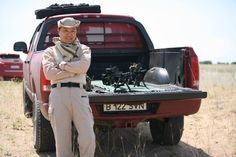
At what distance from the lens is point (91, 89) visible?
493 cm

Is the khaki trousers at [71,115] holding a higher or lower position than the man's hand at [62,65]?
lower

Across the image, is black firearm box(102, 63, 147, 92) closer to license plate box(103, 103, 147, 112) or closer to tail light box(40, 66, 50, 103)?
license plate box(103, 103, 147, 112)

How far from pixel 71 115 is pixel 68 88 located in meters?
0.29

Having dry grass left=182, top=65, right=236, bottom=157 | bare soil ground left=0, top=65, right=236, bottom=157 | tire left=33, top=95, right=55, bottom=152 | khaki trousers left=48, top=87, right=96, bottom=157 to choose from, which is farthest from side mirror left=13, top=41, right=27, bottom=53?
khaki trousers left=48, top=87, right=96, bottom=157

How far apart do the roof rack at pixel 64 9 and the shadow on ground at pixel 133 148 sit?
7.17 ft

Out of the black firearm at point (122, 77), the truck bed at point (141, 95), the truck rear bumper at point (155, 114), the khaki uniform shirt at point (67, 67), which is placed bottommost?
the truck rear bumper at point (155, 114)

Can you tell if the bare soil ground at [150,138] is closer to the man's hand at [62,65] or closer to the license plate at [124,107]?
the license plate at [124,107]

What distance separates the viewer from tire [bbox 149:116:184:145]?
5734mm

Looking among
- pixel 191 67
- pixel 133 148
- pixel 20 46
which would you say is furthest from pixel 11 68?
pixel 191 67

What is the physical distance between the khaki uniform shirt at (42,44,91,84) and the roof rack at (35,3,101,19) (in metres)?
2.94

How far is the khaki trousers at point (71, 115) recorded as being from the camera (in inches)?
154

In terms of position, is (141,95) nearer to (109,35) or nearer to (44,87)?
(44,87)

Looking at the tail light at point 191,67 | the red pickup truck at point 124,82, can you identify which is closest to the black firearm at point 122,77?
the red pickup truck at point 124,82

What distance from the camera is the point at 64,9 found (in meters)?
7.13
